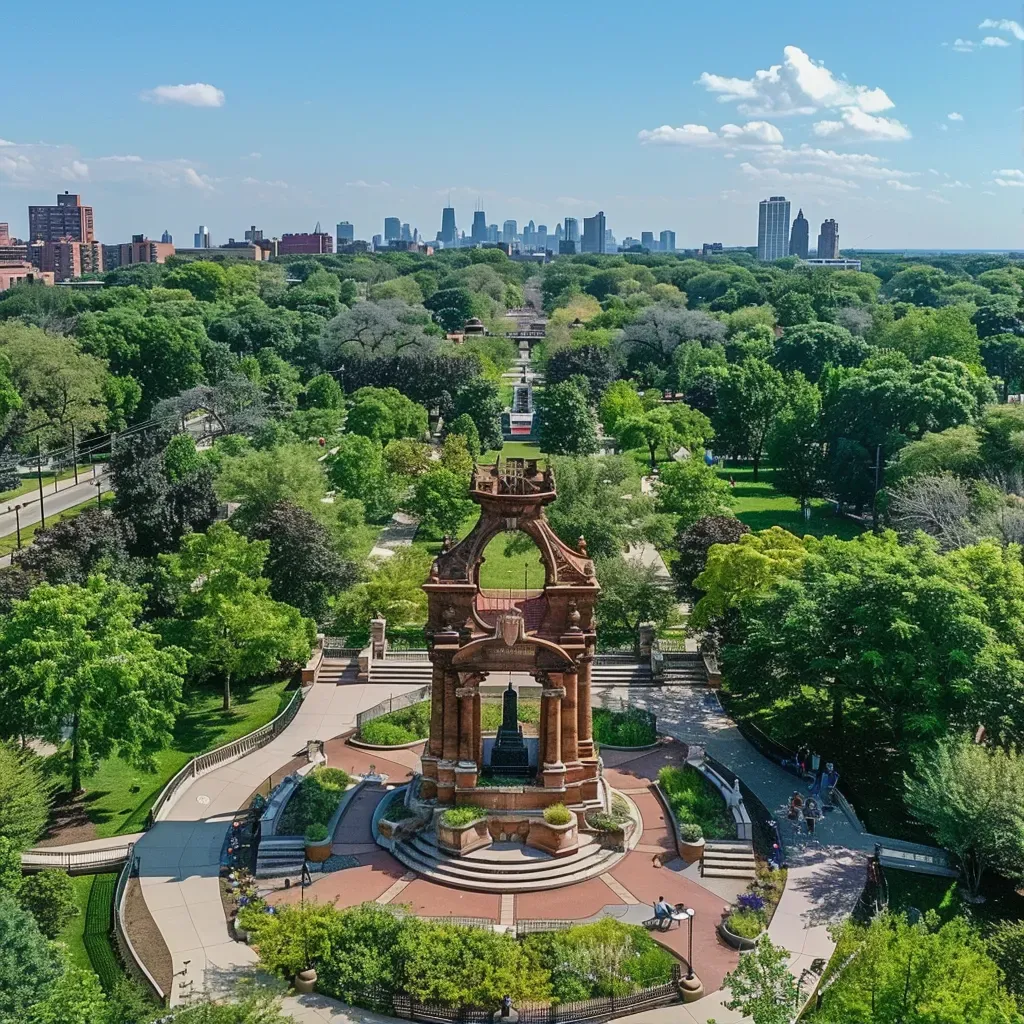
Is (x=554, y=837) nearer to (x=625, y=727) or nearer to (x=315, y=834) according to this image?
(x=315, y=834)

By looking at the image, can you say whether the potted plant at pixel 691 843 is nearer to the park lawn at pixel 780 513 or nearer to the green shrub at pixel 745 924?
the green shrub at pixel 745 924

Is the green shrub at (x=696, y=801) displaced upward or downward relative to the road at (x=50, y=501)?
downward

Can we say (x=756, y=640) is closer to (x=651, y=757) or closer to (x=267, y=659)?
(x=651, y=757)

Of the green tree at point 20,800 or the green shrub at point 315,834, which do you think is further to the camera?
the green shrub at point 315,834

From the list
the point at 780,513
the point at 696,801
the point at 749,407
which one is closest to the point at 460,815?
the point at 696,801

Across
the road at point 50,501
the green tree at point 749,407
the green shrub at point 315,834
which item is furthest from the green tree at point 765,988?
the green tree at point 749,407

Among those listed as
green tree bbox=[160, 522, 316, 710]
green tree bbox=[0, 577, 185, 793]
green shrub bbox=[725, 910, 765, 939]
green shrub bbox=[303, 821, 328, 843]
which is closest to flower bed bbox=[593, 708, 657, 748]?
green shrub bbox=[725, 910, 765, 939]

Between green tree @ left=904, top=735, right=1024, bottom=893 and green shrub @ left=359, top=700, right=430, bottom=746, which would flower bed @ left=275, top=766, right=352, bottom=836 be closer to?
green shrub @ left=359, top=700, right=430, bottom=746
